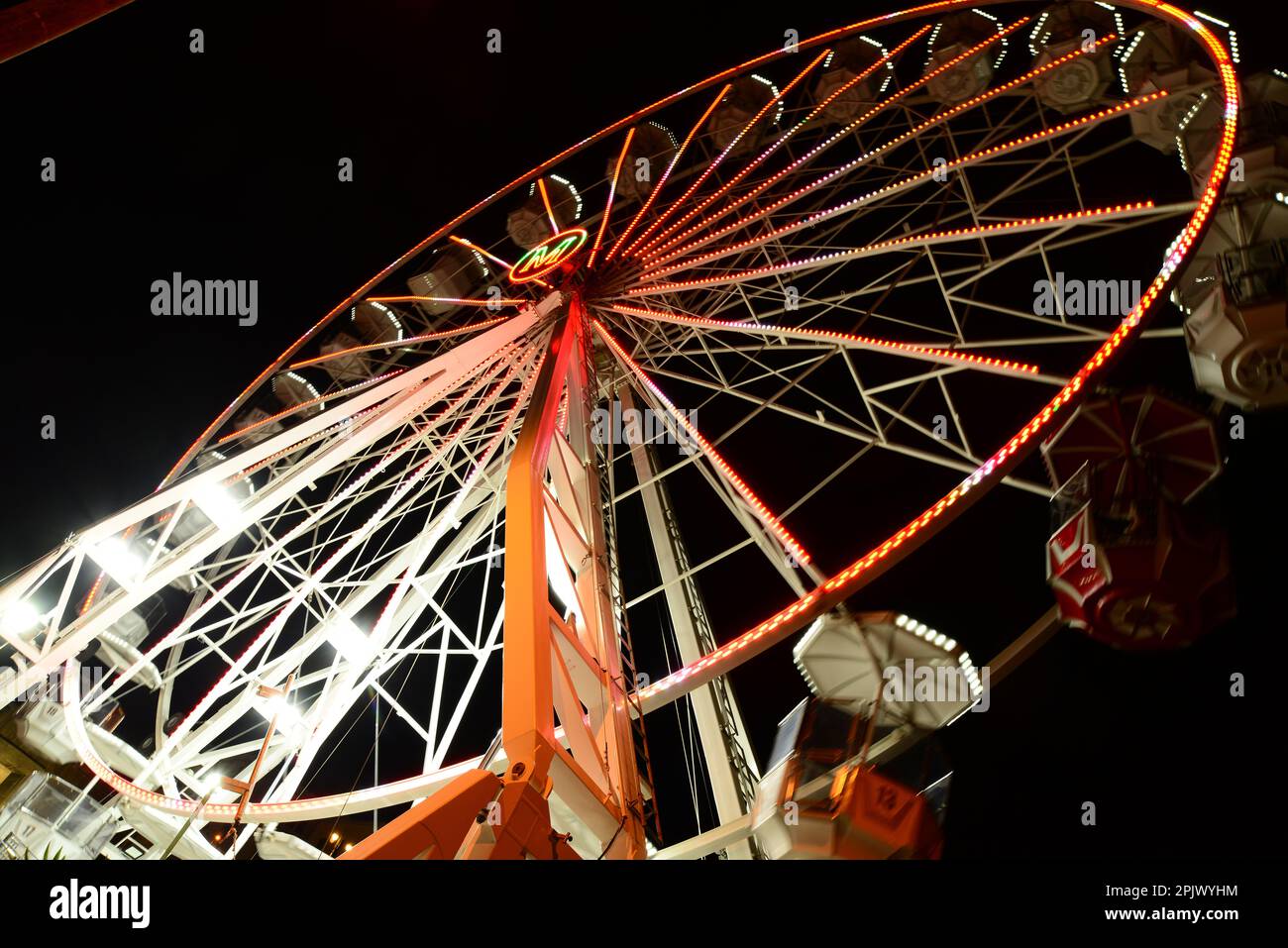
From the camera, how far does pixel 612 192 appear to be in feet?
36.8

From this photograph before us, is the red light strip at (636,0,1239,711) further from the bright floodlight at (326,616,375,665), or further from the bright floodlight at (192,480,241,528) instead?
the bright floodlight at (192,480,241,528)

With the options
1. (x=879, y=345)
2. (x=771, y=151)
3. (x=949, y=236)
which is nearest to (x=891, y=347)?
(x=879, y=345)

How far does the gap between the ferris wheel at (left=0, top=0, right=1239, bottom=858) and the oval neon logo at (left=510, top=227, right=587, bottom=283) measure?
0.07m

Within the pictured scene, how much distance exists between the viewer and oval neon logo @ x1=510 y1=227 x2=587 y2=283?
33.7 ft

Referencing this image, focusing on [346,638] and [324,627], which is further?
[346,638]

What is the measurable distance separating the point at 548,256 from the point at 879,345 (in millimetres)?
4127

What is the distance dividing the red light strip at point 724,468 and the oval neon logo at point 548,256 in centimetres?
80

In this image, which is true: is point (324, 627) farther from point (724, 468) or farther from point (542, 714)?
point (542, 714)

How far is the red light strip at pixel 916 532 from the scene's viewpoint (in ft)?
19.1

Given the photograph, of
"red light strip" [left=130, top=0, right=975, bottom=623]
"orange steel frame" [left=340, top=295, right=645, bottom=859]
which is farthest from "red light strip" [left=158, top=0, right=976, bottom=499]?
"orange steel frame" [left=340, top=295, right=645, bottom=859]

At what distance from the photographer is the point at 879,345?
26.2 feet

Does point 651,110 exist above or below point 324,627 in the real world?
above
